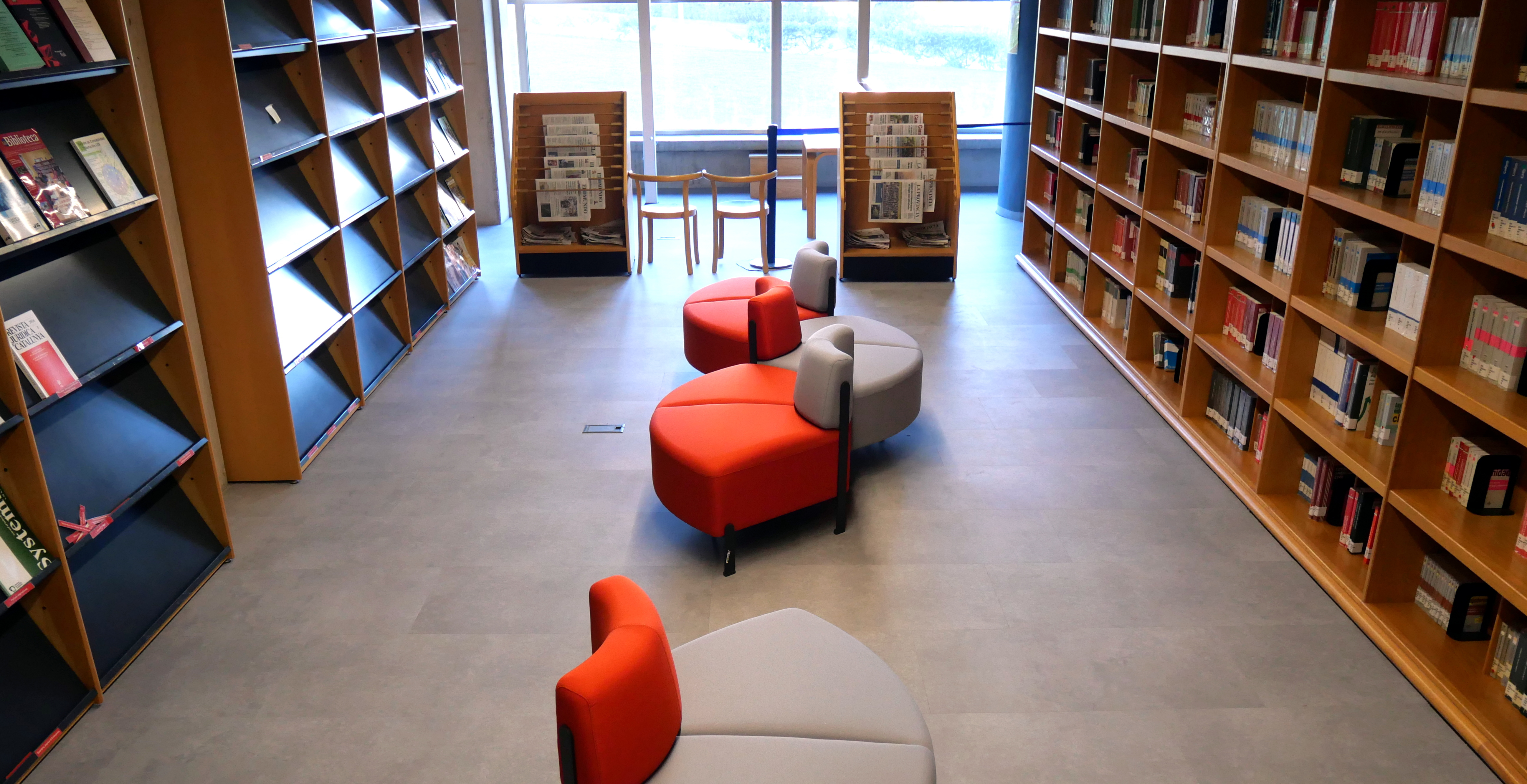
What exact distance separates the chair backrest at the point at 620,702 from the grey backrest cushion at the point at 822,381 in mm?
1748

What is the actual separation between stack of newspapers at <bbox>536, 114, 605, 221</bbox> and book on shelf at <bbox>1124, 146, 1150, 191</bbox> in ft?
12.5

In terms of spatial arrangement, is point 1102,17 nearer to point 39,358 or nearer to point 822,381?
point 822,381

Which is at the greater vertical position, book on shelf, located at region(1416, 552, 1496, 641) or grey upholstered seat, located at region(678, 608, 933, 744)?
grey upholstered seat, located at region(678, 608, 933, 744)

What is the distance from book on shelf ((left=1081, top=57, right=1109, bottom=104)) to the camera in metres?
6.70

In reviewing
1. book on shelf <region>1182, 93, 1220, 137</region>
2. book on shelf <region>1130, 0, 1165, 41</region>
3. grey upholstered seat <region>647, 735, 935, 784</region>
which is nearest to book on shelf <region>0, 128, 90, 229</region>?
grey upholstered seat <region>647, 735, 935, 784</region>

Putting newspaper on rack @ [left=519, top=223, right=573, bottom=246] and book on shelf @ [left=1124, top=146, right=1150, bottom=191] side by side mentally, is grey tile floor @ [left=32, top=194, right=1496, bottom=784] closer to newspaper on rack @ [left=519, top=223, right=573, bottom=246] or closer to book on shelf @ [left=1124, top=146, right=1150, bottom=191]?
book on shelf @ [left=1124, top=146, right=1150, bottom=191]

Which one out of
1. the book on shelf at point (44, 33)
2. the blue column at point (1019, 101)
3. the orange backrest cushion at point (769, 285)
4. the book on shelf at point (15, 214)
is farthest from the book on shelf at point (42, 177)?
the blue column at point (1019, 101)

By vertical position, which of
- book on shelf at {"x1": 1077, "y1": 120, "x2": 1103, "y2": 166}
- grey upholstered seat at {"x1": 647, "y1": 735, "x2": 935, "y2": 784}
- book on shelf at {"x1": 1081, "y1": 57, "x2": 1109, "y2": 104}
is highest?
book on shelf at {"x1": 1081, "y1": 57, "x2": 1109, "y2": 104}

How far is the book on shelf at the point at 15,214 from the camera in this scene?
111 inches

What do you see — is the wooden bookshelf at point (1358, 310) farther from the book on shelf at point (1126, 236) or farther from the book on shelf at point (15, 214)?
the book on shelf at point (15, 214)

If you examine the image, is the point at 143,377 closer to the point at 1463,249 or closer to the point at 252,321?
the point at 252,321

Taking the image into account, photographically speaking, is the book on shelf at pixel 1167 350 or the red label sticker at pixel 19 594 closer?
the red label sticker at pixel 19 594

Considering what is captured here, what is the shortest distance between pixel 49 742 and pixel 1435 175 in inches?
180

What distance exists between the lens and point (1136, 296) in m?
5.71
